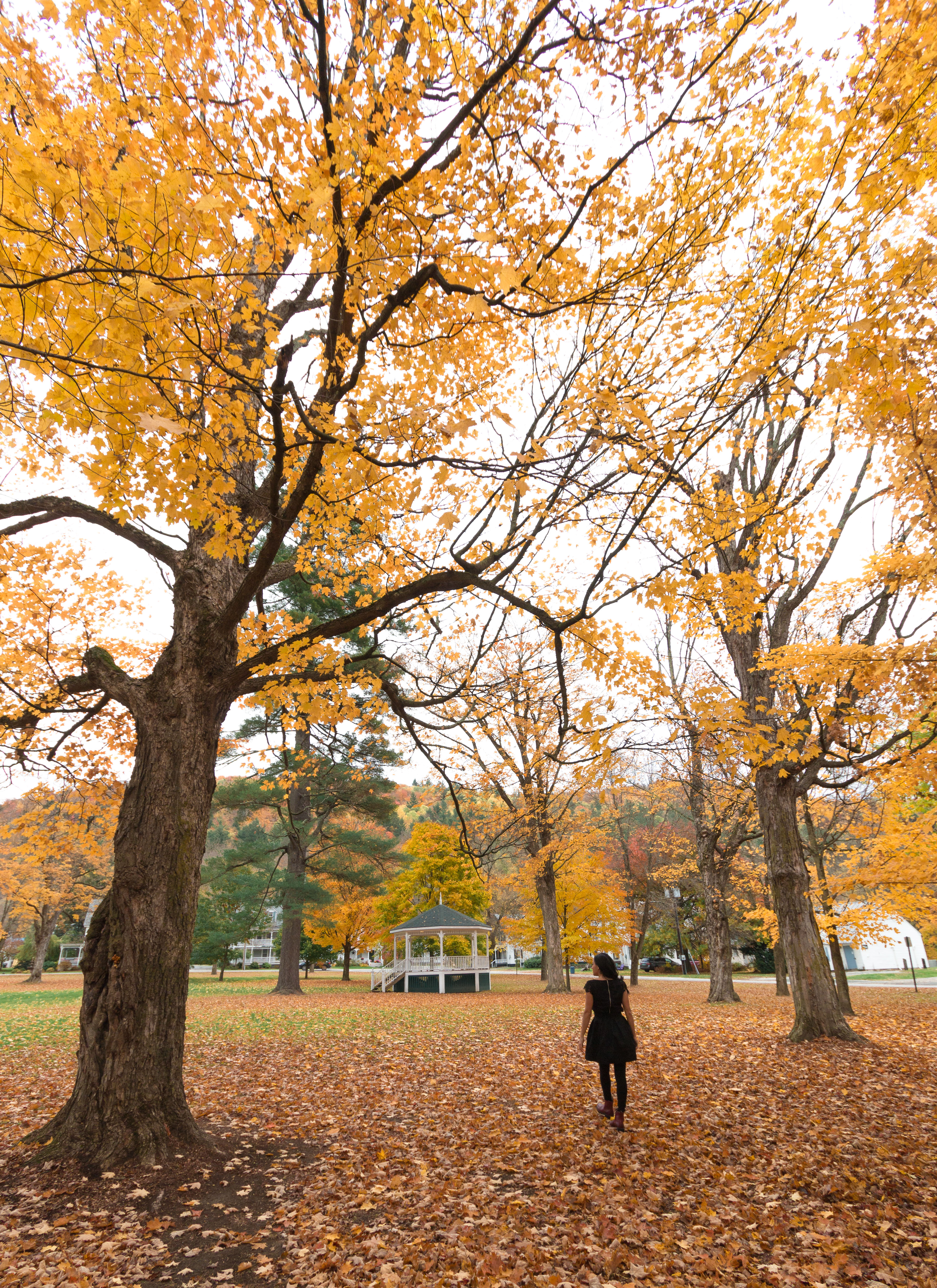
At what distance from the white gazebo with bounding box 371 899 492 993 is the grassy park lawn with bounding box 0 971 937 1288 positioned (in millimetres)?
14329

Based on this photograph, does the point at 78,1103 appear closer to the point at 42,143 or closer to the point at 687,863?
the point at 42,143

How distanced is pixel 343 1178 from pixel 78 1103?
1781 mm

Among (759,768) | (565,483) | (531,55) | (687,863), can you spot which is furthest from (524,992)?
(531,55)

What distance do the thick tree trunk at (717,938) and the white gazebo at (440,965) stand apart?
8.14 m

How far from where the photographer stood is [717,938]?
17297 millimetres

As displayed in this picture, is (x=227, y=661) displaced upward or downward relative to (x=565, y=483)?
downward

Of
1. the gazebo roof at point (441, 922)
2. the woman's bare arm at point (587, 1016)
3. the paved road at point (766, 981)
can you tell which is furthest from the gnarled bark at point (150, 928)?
the paved road at point (766, 981)

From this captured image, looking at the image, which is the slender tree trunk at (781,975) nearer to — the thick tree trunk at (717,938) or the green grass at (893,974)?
the thick tree trunk at (717,938)

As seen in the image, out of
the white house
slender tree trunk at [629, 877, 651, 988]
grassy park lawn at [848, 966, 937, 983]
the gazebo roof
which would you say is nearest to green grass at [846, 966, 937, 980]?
grassy park lawn at [848, 966, 937, 983]

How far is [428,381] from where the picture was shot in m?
4.95

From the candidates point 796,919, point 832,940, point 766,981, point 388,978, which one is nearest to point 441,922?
A: point 388,978

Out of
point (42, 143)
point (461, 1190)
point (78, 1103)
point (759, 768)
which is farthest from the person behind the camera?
point (759, 768)

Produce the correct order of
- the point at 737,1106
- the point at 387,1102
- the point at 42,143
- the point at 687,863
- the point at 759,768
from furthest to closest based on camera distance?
the point at 687,863, the point at 759,768, the point at 387,1102, the point at 737,1106, the point at 42,143

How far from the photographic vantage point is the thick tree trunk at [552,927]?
59.5 ft
